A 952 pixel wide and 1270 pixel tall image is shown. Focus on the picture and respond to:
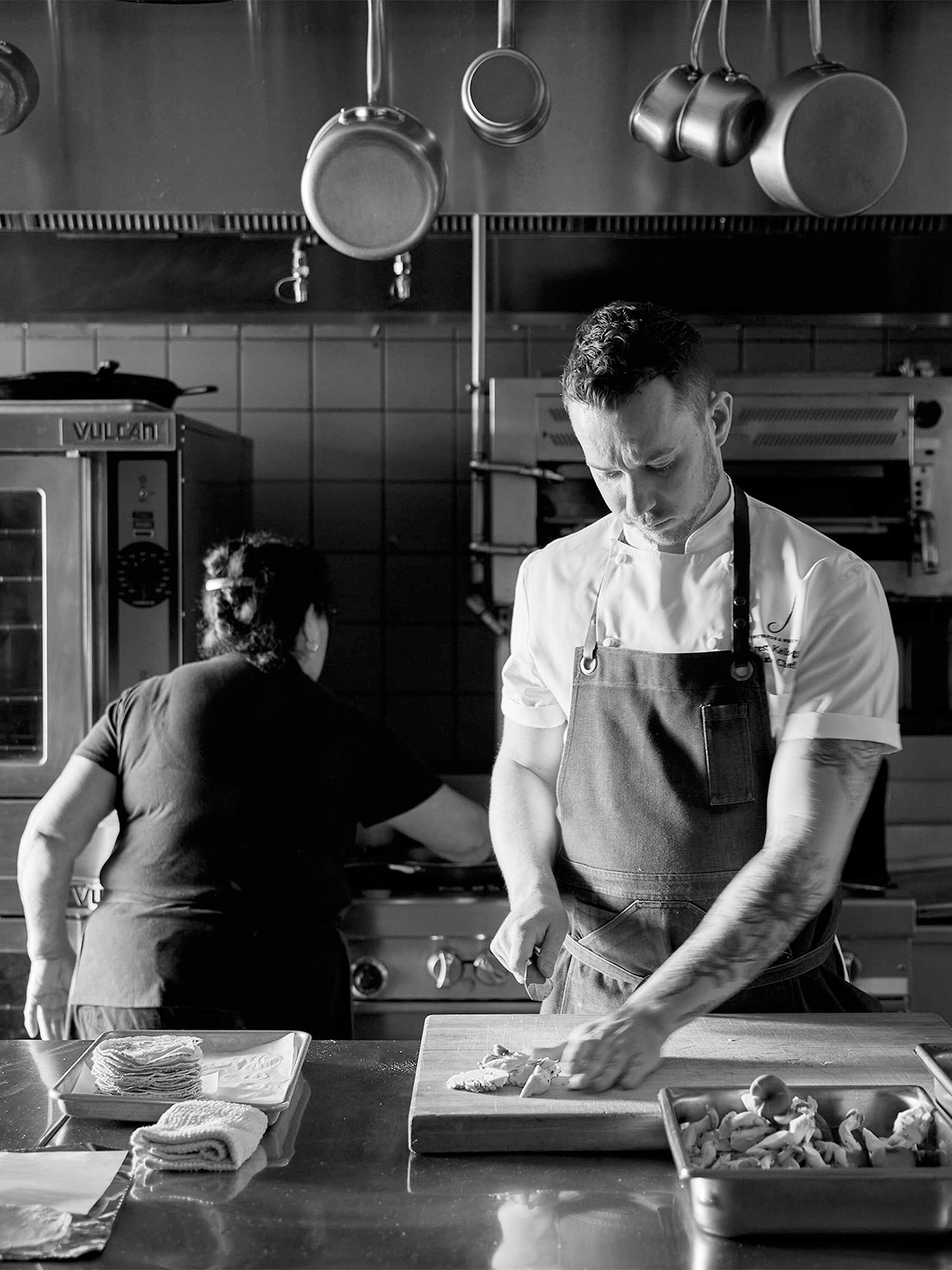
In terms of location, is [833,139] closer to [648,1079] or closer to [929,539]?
[929,539]

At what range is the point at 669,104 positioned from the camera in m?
2.28

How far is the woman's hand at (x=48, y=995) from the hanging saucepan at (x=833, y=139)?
178cm

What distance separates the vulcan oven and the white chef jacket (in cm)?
98

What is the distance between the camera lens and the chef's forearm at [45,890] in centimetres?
232

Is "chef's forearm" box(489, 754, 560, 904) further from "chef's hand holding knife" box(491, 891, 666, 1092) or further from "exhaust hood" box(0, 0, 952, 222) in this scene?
"exhaust hood" box(0, 0, 952, 222)

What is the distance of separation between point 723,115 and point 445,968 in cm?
158

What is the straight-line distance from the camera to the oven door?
2725 mm

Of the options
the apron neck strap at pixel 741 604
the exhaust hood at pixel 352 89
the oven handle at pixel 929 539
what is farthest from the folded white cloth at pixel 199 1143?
the oven handle at pixel 929 539

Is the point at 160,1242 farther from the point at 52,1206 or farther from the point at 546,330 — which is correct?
the point at 546,330

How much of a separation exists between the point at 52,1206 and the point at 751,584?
45.1 inches

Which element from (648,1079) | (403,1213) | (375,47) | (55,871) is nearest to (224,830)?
(55,871)

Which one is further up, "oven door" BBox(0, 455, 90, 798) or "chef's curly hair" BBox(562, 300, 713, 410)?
"chef's curly hair" BBox(562, 300, 713, 410)

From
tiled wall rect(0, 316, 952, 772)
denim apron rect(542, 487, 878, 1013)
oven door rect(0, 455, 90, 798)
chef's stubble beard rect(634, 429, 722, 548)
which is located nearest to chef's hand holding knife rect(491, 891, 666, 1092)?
denim apron rect(542, 487, 878, 1013)

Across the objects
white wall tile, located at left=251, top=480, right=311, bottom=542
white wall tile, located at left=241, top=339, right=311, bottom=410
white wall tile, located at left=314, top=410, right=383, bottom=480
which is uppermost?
white wall tile, located at left=241, top=339, right=311, bottom=410
